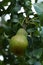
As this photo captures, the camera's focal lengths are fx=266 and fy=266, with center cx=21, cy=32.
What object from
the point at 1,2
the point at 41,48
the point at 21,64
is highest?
the point at 1,2

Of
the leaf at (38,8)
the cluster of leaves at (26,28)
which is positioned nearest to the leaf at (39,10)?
the leaf at (38,8)

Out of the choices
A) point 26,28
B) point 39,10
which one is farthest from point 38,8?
point 26,28

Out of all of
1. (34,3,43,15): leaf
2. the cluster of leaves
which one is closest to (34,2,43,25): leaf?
(34,3,43,15): leaf

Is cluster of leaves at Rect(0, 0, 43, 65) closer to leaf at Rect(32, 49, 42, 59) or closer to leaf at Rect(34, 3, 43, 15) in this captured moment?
leaf at Rect(32, 49, 42, 59)

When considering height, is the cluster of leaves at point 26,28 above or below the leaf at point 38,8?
below

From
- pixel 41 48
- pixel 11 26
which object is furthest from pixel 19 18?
pixel 41 48

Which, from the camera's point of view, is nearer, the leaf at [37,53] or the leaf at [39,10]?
the leaf at [39,10]

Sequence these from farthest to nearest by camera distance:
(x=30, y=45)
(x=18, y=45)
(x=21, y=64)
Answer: (x=21, y=64)
(x=30, y=45)
(x=18, y=45)

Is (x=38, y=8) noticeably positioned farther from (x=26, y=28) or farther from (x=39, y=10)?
(x=26, y=28)

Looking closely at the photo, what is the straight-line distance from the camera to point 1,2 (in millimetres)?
1219

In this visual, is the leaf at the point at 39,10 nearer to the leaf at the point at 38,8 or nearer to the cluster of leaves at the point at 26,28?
the leaf at the point at 38,8

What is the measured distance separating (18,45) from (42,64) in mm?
234

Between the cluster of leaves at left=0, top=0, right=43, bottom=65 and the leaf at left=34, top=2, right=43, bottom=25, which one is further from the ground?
the leaf at left=34, top=2, right=43, bottom=25

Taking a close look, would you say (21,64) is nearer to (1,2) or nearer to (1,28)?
(1,28)
